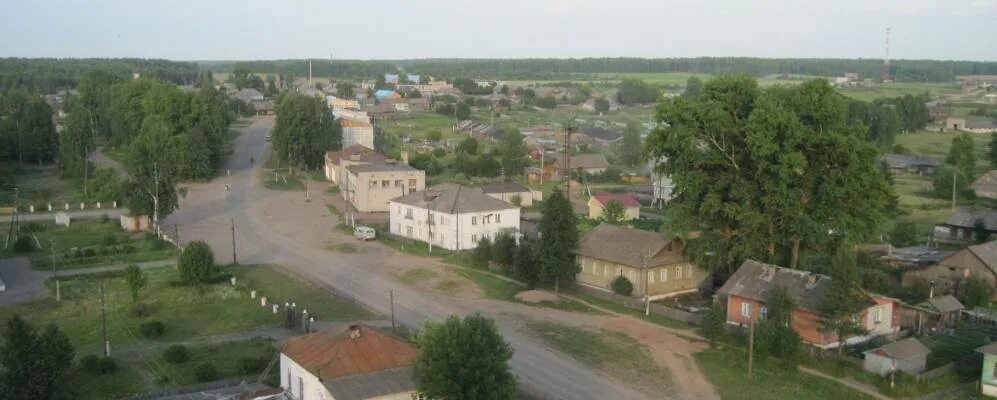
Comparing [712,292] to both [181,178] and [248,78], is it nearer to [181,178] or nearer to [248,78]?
[181,178]

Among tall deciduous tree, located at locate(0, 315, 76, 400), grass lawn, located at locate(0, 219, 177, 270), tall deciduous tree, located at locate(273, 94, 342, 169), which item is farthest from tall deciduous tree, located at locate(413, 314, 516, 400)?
tall deciduous tree, located at locate(273, 94, 342, 169)

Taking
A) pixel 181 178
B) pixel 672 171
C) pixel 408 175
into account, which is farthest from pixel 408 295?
pixel 181 178

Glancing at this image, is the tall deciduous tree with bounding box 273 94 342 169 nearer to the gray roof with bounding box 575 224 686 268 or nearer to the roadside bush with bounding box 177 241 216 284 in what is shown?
the roadside bush with bounding box 177 241 216 284

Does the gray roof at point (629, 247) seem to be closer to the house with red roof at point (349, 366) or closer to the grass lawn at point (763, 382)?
the grass lawn at point (763, 382)

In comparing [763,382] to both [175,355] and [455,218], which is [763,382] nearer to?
[175,355]

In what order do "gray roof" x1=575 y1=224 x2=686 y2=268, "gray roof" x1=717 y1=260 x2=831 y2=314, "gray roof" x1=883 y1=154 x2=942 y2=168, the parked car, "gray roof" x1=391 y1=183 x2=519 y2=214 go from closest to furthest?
"gray roof" x1=717 y1=260 x2=831 y2=314
"gray roof" x1=575 y1=224 x2=686 y2=268
"gray roof" x1=391 y1=183 x2=519 y2=214
the parked car
"gray roof" x1=883 y1=154 x2=942 y2=168

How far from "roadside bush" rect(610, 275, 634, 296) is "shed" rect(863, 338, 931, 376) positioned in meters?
8.57

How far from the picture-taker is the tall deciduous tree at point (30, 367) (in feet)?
57.5

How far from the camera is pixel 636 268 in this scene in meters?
29.1

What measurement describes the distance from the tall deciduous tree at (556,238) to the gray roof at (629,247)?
1241mm

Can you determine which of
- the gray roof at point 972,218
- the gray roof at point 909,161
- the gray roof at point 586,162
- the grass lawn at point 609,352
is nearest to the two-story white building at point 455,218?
the grass lawn at point 609,352

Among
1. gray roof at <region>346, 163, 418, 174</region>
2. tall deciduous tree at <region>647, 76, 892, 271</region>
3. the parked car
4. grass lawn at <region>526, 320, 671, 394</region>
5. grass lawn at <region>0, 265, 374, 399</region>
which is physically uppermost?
→ tall deciduous tree at <region>647, 76, 892, 271</region>

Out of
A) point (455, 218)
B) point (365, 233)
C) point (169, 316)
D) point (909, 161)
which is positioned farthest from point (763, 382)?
point (909, 161)

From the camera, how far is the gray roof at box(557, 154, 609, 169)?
2330 inches
